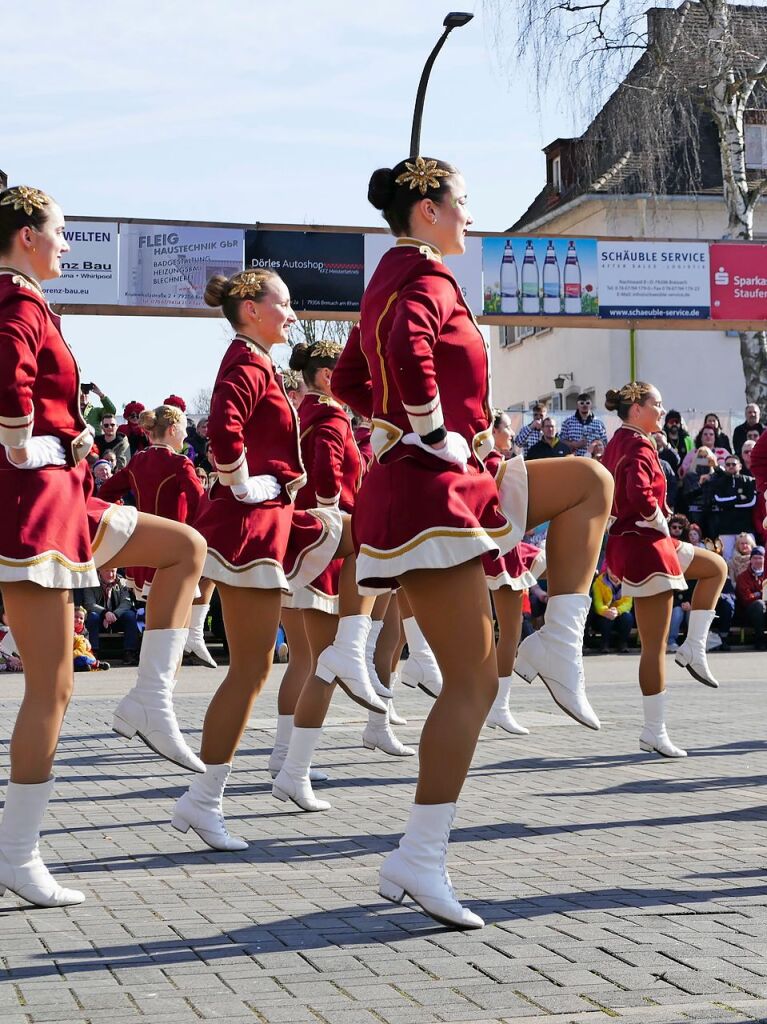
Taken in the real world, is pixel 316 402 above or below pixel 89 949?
above

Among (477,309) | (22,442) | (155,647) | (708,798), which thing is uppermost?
(477,309)

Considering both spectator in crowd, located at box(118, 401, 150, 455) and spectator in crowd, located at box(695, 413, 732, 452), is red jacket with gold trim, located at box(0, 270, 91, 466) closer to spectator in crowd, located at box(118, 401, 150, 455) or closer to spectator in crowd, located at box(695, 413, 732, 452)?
spectator in crowd, located at box(118, 401, 150, 455)

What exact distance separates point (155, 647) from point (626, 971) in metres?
2.56

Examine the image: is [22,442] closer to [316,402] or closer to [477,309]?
[316,402]

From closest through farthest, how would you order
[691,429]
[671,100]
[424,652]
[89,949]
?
[89,949], [424,652], [691,429], [671,100]

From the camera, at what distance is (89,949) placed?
4.44 metres

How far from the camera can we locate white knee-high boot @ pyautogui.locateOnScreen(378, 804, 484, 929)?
459 centimetres

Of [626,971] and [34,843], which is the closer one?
[626,971]

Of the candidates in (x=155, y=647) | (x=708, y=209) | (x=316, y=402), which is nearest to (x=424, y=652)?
(x=316, y=402)

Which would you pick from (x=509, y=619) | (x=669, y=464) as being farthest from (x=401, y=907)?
(x=669, y=464)

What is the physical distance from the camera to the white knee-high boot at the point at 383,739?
9.27 m

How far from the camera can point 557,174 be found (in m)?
47.0

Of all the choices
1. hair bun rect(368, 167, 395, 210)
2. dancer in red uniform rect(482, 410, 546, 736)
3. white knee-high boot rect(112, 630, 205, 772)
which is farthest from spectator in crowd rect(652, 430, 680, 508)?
hair bun rect(368, 167, 395, 210)

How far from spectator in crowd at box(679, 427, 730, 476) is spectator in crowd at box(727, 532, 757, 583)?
3.75ft
